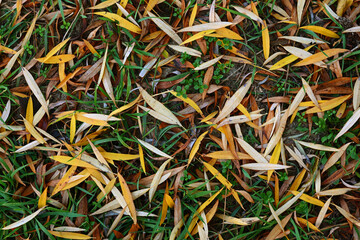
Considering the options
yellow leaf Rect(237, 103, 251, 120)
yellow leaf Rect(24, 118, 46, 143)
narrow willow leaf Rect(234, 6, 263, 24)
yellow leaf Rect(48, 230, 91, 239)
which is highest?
narrow willow leaf Rect(234, 6, 263, 24)

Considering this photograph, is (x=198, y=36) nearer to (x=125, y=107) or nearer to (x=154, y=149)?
(x=125, y=107)

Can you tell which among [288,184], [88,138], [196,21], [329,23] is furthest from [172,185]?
[329,23]

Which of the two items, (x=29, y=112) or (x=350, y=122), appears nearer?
(x=350, y=122)

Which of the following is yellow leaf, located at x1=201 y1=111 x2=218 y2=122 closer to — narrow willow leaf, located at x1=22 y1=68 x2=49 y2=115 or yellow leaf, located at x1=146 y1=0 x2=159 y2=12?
yellow leaf, located at x1=146 y1=0 x2=159 y2=12

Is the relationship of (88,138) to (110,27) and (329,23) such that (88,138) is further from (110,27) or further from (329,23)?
(329,23)

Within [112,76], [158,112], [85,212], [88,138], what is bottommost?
[85,212]

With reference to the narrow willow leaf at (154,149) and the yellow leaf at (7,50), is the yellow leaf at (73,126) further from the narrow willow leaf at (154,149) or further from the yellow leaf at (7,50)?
the yellow leaf at (7,50)

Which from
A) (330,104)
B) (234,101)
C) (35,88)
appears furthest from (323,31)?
(35,88)

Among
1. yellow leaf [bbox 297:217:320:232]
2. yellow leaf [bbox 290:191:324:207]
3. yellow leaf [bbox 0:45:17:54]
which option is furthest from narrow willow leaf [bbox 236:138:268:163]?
yellow leaf [bbox 0:45:17:54]
